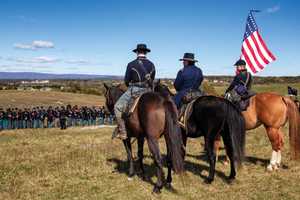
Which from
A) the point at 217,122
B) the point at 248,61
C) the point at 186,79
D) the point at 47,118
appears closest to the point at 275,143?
the point at 217,122

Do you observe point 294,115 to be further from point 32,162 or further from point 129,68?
point 32,162

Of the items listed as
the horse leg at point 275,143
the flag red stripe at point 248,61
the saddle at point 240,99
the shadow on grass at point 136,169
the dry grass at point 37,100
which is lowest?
the dry grass at point 37,100

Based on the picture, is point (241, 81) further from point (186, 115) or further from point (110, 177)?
point (110, 177)

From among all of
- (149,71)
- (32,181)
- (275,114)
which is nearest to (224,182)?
(275,114)

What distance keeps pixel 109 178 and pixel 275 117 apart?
16.0 ft

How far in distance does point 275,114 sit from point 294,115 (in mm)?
498

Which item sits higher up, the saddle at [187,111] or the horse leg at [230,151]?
the saddle at [187,111]

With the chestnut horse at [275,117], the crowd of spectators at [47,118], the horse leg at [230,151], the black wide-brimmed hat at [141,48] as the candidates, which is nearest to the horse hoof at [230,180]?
the horse leg at [230,151]

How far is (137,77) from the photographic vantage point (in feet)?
29.2

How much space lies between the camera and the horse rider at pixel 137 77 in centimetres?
887

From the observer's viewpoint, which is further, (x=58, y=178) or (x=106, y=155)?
(x=106, y=155)

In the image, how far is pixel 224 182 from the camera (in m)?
9.09

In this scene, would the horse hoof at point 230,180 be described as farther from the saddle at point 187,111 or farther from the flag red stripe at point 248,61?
the flag red stripe at point 248,61

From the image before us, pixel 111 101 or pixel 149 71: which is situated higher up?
pixel 149 71
